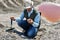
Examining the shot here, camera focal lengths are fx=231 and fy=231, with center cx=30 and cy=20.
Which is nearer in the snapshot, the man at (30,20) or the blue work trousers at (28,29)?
the man at (30,20)

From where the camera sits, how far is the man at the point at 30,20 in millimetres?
4109

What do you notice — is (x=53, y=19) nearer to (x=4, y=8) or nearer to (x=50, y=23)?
(x=50, y=23)

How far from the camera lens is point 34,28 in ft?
14.0

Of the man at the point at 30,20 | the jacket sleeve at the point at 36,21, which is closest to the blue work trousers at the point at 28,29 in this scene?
the man at the point at 30,20

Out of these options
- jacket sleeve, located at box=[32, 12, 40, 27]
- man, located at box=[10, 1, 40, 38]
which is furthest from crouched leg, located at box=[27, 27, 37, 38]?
jacket sleeve, located at box=[32, 12, 40, 27]

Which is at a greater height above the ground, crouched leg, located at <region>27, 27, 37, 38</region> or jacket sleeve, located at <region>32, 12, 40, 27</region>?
jacket sleeve, located at <region>32, 12, 40, 27</region>

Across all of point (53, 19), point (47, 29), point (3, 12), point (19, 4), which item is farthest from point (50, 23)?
point (19, 4)

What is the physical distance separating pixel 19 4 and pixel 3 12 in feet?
3.68

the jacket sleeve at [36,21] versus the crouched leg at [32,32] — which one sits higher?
the jacket sleeve at [36,21]

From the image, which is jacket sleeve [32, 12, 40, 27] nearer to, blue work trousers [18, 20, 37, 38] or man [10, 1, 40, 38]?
man [10, 1, 40, 38]

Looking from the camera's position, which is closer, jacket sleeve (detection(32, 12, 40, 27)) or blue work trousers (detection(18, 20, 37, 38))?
jacket sleeve (detection(32, 12, 40, 27))

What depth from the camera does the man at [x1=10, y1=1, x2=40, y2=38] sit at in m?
4.11

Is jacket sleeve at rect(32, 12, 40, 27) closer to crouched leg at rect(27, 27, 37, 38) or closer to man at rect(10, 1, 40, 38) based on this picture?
man at rect(10, 1, 40, 38)

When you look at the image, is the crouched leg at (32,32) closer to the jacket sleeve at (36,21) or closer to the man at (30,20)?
the man at (30,20)
